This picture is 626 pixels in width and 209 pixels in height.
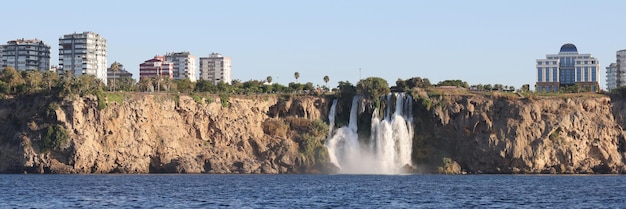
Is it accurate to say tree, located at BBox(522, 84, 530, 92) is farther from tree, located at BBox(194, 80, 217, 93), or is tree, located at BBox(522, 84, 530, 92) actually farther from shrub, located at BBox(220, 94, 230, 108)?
tree, located at BBox(194, 80, 217, 93)

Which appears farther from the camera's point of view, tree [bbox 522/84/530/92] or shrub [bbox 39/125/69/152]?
tree [bbox 522/84/530/92]

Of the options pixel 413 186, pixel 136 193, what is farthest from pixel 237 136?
Answer: pixel 136 193

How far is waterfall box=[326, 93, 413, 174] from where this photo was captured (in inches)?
5320

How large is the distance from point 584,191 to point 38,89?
7018 centimetres

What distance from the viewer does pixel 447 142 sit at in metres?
134

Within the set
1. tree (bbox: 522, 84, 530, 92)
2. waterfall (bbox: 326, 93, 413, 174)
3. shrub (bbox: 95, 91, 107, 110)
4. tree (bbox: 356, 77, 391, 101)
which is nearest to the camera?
shrub (bbox: 95, 91, 107, 110)

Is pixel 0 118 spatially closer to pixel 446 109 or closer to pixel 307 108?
pixel 307 108

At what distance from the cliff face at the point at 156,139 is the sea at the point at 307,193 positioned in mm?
15725

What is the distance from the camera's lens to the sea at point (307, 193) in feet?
235

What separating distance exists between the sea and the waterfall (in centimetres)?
2521

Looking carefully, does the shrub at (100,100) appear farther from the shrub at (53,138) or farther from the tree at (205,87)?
the tree at (205,87)

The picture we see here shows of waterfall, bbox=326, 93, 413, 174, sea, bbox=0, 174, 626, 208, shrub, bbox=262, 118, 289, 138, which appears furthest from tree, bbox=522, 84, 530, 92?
sea, bbox=0, 174, 626, 208

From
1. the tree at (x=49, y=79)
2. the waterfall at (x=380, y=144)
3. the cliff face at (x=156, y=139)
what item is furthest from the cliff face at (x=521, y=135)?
the tree at (x=49, y=79)

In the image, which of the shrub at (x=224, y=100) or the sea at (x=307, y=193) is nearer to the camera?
the sea at (x=307, y=193)
